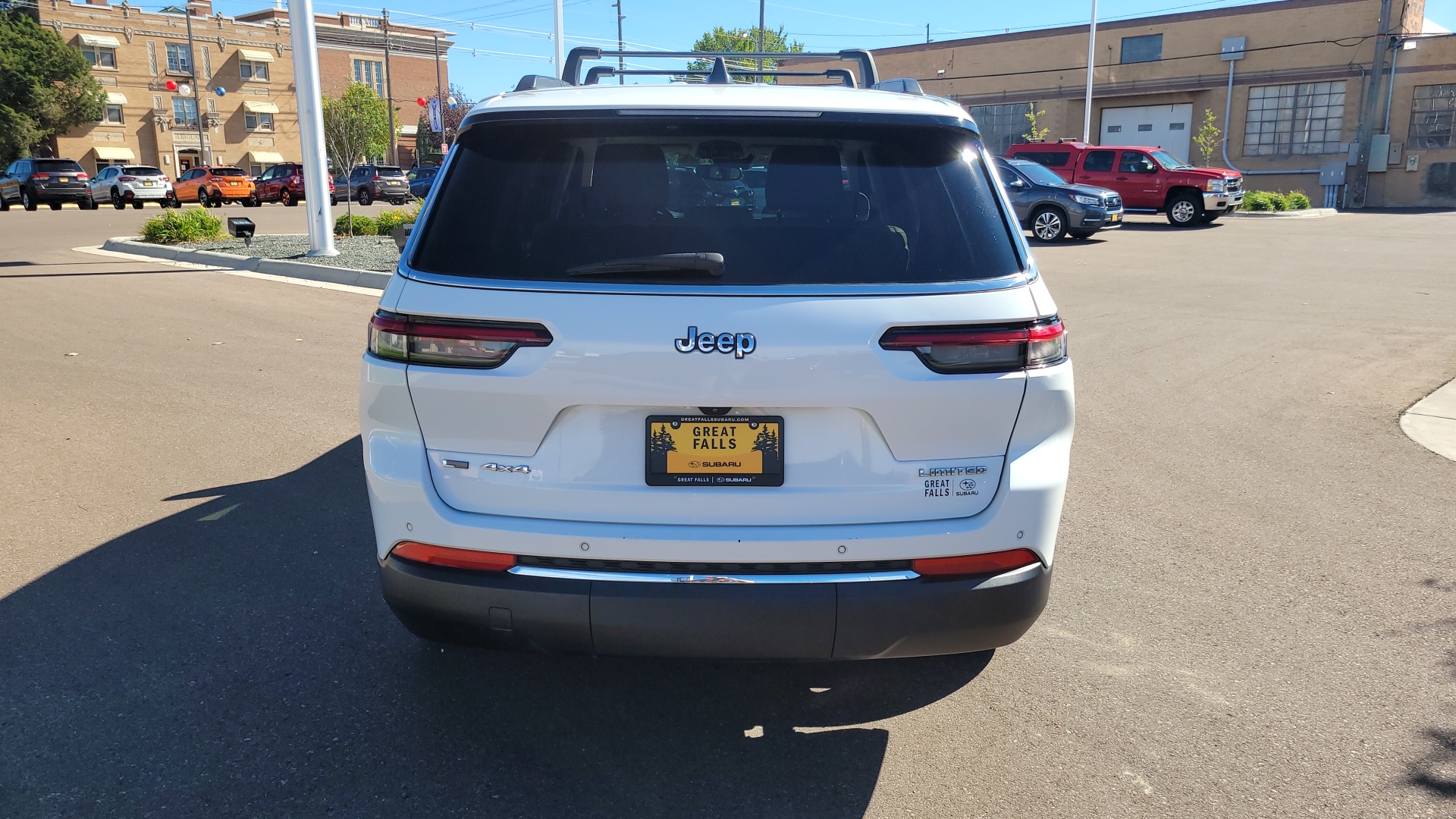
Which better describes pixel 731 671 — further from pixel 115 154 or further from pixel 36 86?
pixel 115 154

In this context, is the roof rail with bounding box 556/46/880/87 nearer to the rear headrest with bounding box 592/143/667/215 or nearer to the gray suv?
the rear headrest with bounding box 592/143/667/215

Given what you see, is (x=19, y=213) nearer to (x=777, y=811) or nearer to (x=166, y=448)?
(x=166, y=448)

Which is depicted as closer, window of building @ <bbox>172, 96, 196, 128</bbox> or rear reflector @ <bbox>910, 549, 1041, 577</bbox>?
rear reflector @ <bbox>910, 549, 1041, 577</bbox>

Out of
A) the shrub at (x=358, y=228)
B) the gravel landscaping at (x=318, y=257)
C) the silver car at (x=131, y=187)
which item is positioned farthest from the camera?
the silver car at (x=131, y=187)

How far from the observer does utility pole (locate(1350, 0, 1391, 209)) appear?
3888cm

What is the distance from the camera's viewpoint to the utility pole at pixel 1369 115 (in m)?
38.9

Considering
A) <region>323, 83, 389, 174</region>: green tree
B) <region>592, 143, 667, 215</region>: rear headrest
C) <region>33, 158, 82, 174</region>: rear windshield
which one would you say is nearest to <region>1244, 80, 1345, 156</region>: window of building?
<region>592, 143, 667, 215</region>: rear headrest

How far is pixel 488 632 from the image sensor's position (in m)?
2.82

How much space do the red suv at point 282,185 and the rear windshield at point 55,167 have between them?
6.60 meters

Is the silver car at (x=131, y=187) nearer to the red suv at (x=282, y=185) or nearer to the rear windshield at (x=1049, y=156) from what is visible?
the red suv at (x=282, y=185)

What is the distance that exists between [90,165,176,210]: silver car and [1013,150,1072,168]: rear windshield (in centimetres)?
3268

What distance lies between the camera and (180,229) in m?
20.1

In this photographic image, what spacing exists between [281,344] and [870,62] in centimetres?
668

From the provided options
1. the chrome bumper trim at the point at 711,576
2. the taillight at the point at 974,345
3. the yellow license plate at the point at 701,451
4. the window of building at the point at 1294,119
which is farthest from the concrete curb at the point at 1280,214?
the yellow license plate at the point at 701,451
